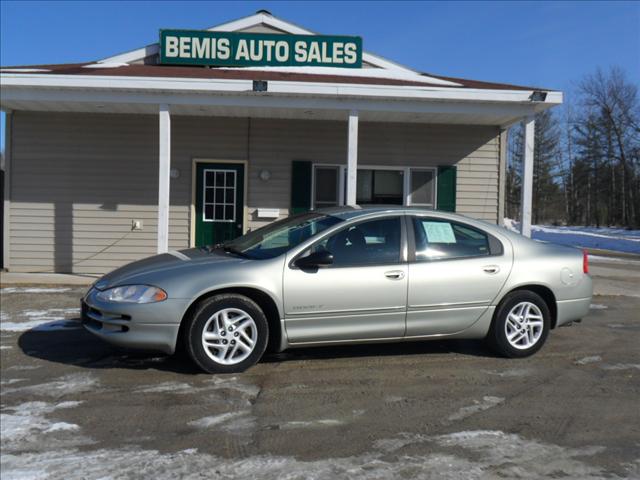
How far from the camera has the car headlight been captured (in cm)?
458

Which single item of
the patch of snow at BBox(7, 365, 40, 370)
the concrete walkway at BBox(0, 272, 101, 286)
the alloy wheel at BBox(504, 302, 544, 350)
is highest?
the alloy wheel at BBox(504, 302, 544, 350)

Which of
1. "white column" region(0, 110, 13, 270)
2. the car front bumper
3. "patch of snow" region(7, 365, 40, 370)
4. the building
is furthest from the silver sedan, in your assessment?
"white column" region(0, 110, 13, 270)

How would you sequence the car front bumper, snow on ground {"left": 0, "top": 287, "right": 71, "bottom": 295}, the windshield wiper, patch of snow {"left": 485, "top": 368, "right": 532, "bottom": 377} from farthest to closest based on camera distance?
snow on ground {"left": 0, "top": 287, "right": 71, "bottom": 295}, the windshield wiper, patch of snow {"left": 485, "top": 368, "right": 532, "bottom": 377}, the car front bumper

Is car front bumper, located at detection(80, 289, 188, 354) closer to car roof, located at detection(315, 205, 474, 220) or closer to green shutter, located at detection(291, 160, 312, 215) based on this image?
car roof, located at detection(315, 205, 474, 220)

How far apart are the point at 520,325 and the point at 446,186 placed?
6087 millimetres

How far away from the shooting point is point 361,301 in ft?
16.1

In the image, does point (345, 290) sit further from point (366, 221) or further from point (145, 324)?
point (145, 324)

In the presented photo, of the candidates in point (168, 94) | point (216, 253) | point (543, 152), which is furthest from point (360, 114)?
point (543, 152)

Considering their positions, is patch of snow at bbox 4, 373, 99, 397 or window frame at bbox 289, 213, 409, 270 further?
window frame at bbox 289, 213, 409, 270

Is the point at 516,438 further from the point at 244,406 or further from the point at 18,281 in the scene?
the point at 18,281

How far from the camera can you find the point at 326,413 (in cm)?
396

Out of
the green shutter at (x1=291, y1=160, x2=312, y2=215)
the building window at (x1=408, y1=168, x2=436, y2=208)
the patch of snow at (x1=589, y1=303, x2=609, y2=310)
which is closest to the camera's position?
the patch of snow at (x1=589, y1=303, x2=609, y2=310)

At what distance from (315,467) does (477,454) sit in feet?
3.13

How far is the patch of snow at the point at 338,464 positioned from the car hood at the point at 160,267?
5.57 feet
